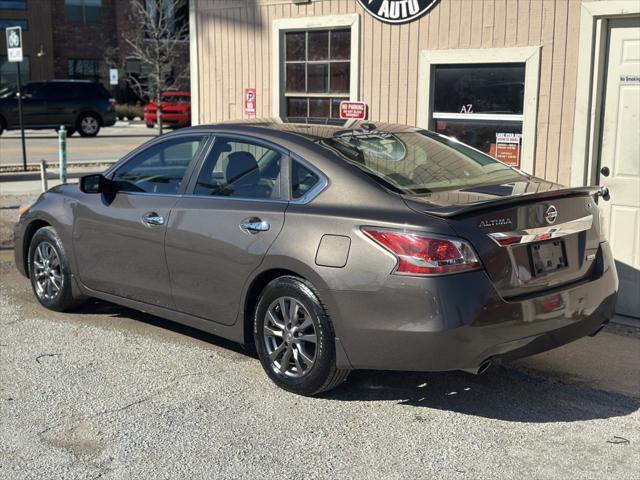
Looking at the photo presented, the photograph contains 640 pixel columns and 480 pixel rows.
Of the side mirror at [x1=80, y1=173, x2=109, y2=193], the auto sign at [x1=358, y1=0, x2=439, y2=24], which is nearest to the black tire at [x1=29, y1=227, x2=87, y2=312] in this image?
the side mirror at [x1=80, y1=173, x2=109, y2=193]

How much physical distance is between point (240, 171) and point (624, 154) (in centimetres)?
315

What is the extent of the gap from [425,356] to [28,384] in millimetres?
2389

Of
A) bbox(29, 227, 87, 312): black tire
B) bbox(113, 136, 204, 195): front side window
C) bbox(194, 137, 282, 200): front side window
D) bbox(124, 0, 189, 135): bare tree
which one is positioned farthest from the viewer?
bbox(124, 0, 189, 135): bare tree

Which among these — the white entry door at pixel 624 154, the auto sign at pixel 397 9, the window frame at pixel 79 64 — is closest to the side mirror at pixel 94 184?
the auto sign at pixel 397 9

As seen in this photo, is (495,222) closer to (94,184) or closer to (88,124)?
(94,184)

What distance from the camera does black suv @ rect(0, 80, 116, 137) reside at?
27.4m

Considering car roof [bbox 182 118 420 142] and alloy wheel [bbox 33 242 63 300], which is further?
alloy wheel [bbox 33 242 63 300]

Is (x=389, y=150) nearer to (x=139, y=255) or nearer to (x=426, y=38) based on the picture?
(x=139, y=255)

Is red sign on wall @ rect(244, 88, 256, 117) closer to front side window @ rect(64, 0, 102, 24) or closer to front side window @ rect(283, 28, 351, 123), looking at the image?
front side window @ rect(283, 28, 351, 123)

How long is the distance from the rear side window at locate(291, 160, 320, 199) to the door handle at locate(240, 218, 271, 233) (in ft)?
0.76

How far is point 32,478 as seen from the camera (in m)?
3.78

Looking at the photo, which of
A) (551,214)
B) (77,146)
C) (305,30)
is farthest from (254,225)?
(77,146)

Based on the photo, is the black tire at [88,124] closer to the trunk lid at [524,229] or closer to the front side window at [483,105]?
the front side window at [483,105]

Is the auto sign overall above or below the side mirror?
above
